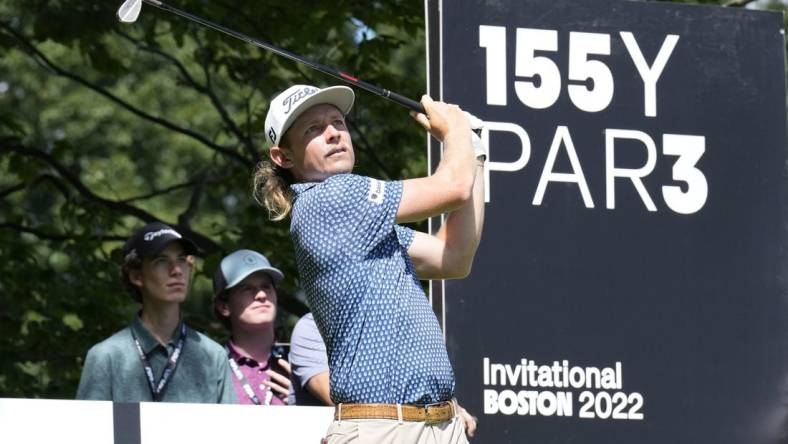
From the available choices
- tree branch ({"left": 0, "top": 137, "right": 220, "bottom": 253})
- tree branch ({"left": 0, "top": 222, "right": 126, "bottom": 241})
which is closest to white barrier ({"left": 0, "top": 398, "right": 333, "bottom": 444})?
tree branch ({"left": 0, "top": 137, "right": 220, "bottom": 253})

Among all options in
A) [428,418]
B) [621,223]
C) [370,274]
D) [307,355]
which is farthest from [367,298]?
[621,223]

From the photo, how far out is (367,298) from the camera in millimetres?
4008

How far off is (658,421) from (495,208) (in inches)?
40.0

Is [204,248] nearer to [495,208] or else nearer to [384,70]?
[384,70]

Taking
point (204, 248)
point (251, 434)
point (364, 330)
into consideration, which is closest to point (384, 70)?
point (204, 248)

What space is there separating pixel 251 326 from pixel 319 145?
1.89 metres

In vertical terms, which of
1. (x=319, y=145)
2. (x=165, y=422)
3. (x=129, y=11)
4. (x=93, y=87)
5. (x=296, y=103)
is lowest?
(x=165, y=422)

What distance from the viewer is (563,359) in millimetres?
5648

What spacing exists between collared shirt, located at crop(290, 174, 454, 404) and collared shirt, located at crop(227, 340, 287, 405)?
1.80m

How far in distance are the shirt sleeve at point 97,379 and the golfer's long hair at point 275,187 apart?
141 cm

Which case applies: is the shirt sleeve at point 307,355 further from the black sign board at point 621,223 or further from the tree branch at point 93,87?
the tree branch at point 93,87

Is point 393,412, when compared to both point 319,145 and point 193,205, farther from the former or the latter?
point 193,205

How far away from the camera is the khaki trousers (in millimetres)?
3938

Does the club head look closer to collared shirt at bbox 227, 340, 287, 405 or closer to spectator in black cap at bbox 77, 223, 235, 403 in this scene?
spectator in black cap at bbox 77, 223, 235, 403
